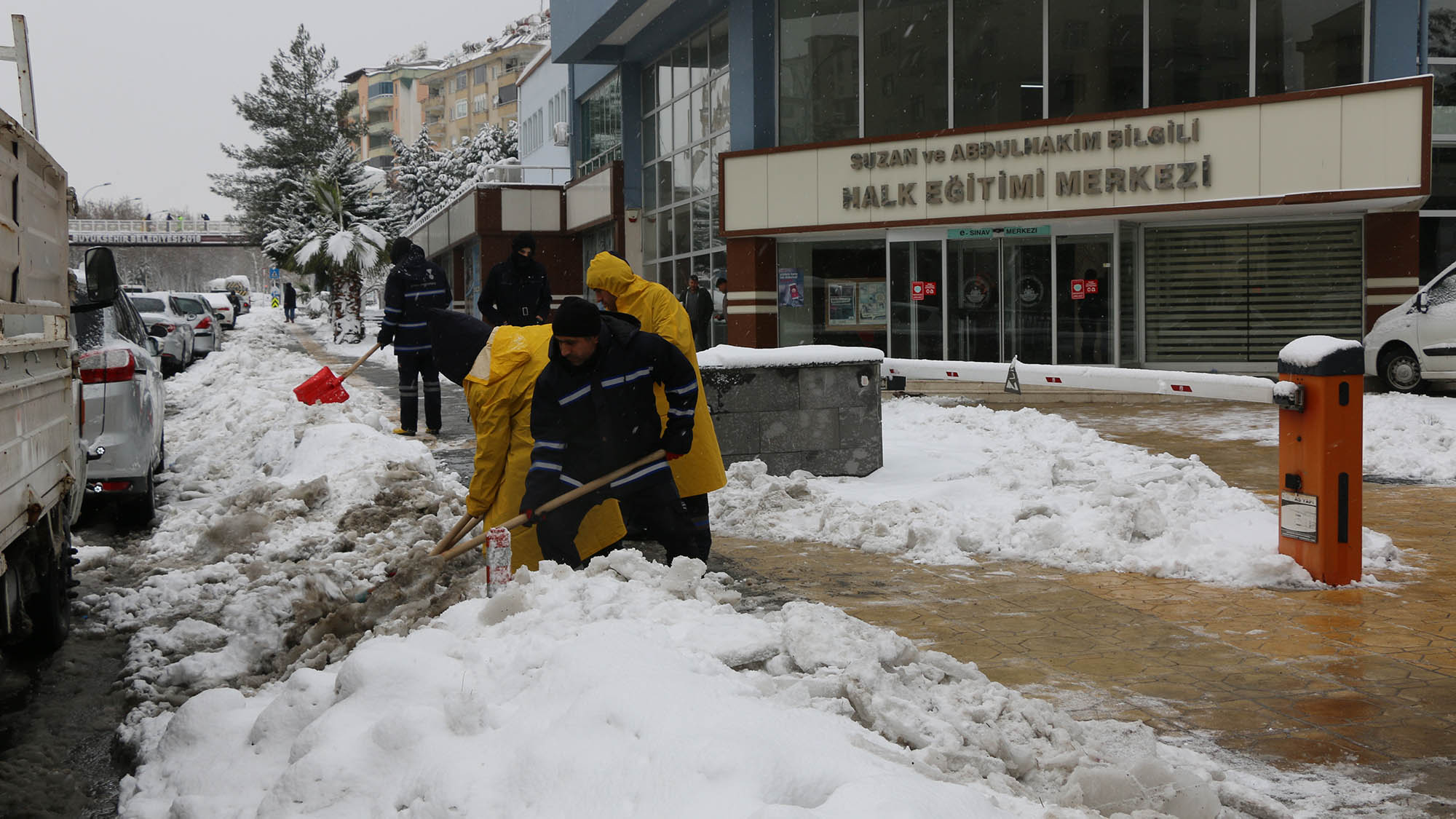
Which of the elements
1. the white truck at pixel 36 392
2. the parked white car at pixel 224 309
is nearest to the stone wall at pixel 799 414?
the white truck at pixel 36 392

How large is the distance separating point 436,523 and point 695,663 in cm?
410

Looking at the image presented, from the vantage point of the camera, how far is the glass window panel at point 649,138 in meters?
27.5

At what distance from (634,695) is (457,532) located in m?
2.76

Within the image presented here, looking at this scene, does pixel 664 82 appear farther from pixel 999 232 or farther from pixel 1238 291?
pixel 1238 291

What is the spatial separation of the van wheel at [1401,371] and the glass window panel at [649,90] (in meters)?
15.6

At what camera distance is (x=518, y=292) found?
11.7 meters

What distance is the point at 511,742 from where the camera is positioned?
3.36 metres

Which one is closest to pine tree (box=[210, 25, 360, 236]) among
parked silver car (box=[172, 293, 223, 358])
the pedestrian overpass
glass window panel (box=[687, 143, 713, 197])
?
the pedestrian overpass

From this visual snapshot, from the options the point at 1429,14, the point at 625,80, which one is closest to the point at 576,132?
the point at 625,80

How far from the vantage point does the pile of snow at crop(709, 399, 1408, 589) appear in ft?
22.1

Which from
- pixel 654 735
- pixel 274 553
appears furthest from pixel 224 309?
pixel 654 735

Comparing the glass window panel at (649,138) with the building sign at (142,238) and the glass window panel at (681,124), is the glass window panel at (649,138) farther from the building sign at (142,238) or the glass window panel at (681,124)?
the building sign at (142,238)

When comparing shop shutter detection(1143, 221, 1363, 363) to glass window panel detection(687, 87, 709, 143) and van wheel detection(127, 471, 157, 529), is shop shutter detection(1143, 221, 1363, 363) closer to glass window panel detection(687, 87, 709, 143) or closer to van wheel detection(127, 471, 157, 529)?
glass window panel detection(687, 87, 709, 143)

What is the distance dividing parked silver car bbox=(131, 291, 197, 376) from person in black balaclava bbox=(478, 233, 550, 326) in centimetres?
1384
